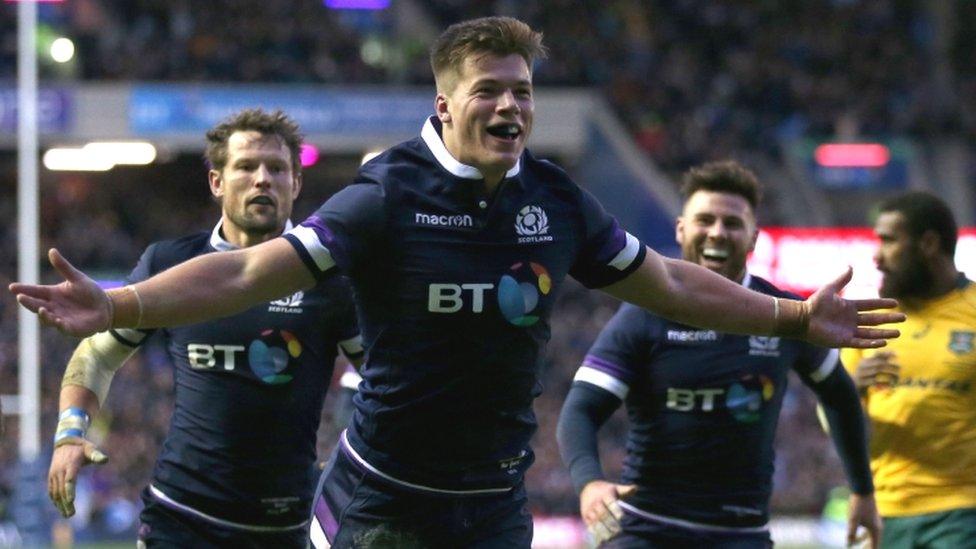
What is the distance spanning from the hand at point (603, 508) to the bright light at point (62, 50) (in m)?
22.8

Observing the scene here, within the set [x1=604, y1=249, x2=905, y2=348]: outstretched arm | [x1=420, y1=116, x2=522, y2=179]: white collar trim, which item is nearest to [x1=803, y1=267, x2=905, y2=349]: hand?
[x1=604, y1=249, x2=905, y2=348]: outstretched arm

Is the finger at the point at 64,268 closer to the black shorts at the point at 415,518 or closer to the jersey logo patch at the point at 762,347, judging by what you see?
the black shorts at the point at 415,518

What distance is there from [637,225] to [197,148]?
25.3ft

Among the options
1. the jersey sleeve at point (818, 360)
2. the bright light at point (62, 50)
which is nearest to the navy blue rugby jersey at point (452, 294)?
the jersey sleeve at point (818, 360)

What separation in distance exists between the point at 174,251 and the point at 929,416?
3.30m

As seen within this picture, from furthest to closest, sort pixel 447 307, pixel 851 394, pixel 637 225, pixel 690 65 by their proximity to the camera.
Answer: pixel 690 65
pixel 637 225
pixel 851 394
pixel 447 307

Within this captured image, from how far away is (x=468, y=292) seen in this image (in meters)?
5.34

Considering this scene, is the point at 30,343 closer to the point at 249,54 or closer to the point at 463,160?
the point at 249,54

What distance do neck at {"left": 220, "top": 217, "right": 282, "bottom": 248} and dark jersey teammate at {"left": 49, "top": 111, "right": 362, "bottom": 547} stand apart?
34mm

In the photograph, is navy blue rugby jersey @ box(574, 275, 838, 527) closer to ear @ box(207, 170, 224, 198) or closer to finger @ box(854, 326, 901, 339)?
finger @ box(854, 326, 901, 339)

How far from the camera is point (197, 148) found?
2983 cm

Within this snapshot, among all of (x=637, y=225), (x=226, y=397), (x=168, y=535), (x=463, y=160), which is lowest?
(x=168, y=535)

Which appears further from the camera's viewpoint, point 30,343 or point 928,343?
point 30,343

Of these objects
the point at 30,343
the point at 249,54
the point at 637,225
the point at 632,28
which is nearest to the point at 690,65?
the point at 632,28
